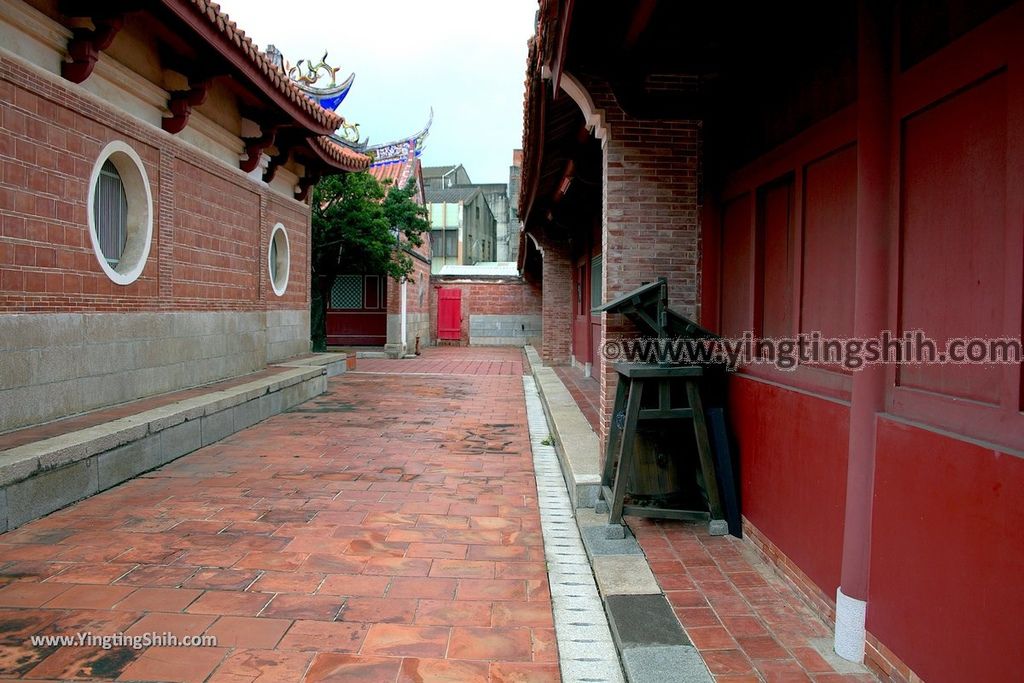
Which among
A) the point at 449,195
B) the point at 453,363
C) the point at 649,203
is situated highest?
the point at 449,195

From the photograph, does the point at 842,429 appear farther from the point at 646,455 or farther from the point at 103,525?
the point at 103,525

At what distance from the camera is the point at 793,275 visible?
326 centimetres

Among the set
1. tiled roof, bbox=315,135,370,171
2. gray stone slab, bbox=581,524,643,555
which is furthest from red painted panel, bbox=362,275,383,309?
gray stone slab, bbox=581,524,643,555

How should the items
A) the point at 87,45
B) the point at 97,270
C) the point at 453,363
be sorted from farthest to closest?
the point at 453,363 → the point at 97,270 → the point at 87,45

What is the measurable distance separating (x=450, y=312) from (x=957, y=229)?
873 inches

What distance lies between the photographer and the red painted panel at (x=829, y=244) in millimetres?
2740

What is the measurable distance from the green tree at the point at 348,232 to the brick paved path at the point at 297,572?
9196 millimetres

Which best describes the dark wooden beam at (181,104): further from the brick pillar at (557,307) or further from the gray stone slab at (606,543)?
the brick pillar at (557,307)

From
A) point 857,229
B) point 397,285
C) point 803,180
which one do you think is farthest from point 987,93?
point 397,285

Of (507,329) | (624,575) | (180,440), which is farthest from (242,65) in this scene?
(507,329)

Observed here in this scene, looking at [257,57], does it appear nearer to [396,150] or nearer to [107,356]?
[107,356]

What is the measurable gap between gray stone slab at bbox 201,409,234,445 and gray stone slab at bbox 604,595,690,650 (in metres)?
4.89

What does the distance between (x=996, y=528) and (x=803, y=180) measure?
1851 mm

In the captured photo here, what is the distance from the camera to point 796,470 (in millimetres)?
3012
